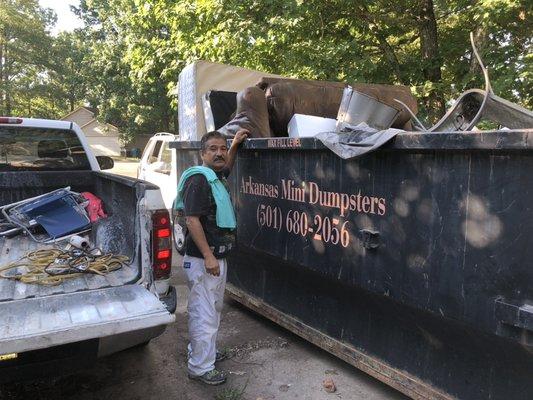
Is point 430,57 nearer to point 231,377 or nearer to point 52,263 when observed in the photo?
point 231,377

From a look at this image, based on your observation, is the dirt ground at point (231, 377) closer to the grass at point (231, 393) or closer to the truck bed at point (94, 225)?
the grass at point (231, 393)

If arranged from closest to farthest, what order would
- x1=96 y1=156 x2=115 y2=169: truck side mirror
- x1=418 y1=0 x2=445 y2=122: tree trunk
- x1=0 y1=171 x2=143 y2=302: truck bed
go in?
x1=0 y1=171 x2=143 y2=302: truck bed
x1=96 y1=156 x2=115 y2=169: truck side mirror
x1=418 y1=0 x2=445 y2=122: tree trunk

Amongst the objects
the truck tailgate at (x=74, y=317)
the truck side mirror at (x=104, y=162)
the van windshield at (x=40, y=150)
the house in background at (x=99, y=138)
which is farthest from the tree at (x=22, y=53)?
the truck tailgate at (x=74, y=317)

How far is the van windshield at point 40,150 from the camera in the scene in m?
4.80

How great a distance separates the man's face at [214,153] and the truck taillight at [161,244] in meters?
0.57

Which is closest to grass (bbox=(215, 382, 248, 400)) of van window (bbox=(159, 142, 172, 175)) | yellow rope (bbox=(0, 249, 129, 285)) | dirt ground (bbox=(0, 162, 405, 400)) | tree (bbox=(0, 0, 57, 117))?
dirt ground (bbox=(0, 162, 405, 400))

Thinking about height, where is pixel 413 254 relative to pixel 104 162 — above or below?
below

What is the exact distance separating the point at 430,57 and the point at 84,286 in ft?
27.0

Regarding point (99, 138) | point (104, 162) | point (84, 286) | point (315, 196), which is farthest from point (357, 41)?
point (99, 138)

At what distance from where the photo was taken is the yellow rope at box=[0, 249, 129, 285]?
3.03 metres

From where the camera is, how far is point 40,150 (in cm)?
492

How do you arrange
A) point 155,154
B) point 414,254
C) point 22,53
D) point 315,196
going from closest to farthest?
Answer: point 414,254 < point 315,196 < point 155,154 < point 22,53

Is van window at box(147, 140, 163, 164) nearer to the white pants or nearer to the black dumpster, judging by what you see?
the black dumpster

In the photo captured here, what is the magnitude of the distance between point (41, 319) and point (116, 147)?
49739 mm
